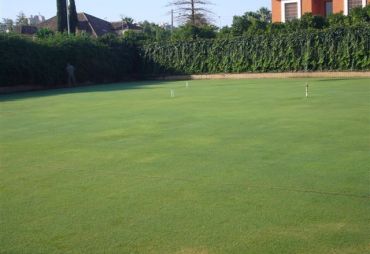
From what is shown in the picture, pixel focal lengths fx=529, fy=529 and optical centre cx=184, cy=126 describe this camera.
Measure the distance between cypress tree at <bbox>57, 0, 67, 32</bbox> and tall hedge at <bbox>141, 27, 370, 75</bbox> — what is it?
24.5 ft

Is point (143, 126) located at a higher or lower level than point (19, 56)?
lower

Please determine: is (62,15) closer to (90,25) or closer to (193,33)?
(193,33)

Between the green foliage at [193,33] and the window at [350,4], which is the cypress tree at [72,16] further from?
the window at [350,4]

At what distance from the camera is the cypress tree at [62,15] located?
39.0 metres

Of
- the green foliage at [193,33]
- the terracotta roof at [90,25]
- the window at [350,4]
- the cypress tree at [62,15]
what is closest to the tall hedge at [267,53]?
the green foliage at [193,33]

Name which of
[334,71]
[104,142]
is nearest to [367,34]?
[334,71]

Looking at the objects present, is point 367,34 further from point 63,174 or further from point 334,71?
point 63,174

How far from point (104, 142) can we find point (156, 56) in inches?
1060

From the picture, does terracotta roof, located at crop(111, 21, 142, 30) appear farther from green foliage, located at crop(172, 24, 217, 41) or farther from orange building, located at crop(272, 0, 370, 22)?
green foliage, located at crop(172, 24, 217, 41)

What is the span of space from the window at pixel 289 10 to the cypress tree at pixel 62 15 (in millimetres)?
18003

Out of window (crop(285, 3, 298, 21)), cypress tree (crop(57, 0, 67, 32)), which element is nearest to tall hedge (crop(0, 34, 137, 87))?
cypress tree (crop(57, 0, 67, 32))

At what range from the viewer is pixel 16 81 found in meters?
28.1

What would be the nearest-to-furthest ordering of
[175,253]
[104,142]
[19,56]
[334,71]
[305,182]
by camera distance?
[175,253]
[305,182]
[104,142]
[19,56]
[334,71]

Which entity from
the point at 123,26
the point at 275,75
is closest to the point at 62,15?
the point at 275,75
